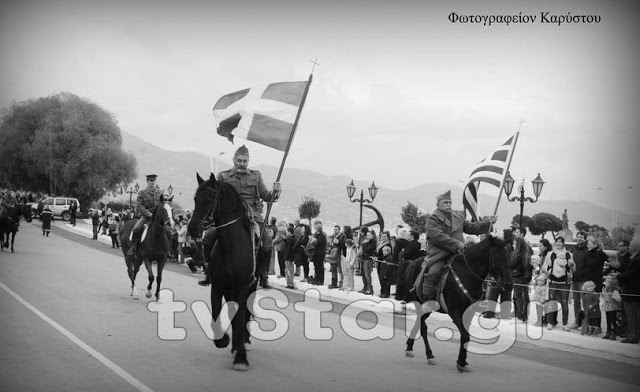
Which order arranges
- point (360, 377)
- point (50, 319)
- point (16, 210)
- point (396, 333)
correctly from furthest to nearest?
point (16, 210) → point (396, 333) → point (50, 319) → point (360, 377)

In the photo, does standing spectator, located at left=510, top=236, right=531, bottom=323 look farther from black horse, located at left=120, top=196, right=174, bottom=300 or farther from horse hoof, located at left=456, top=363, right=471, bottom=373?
black horse, located at left=120, top=196, right=174, bottom=300

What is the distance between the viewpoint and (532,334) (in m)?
14.9

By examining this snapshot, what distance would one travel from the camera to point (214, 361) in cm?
1021

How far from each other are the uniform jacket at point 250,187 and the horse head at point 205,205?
3.57 ft

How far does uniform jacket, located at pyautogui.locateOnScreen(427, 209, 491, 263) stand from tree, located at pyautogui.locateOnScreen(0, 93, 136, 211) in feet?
238

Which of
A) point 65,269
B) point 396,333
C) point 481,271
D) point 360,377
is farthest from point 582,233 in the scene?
point 65,269

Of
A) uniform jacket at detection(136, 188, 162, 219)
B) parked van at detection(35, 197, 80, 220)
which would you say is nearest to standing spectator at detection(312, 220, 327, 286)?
uniform jacket at detection(136, 188, 162, 219)

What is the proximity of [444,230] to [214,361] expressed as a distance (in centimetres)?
417

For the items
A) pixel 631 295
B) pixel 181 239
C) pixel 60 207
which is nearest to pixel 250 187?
pixel 631 295

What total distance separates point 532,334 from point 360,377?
259 inches

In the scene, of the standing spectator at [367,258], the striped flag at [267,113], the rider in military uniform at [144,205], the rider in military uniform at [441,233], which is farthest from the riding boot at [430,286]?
the standing spectator at [367,258]

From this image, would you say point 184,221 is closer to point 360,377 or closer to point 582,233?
point 582,233

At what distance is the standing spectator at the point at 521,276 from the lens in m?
16.3

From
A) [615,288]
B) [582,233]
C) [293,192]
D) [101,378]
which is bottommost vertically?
[101,378]
